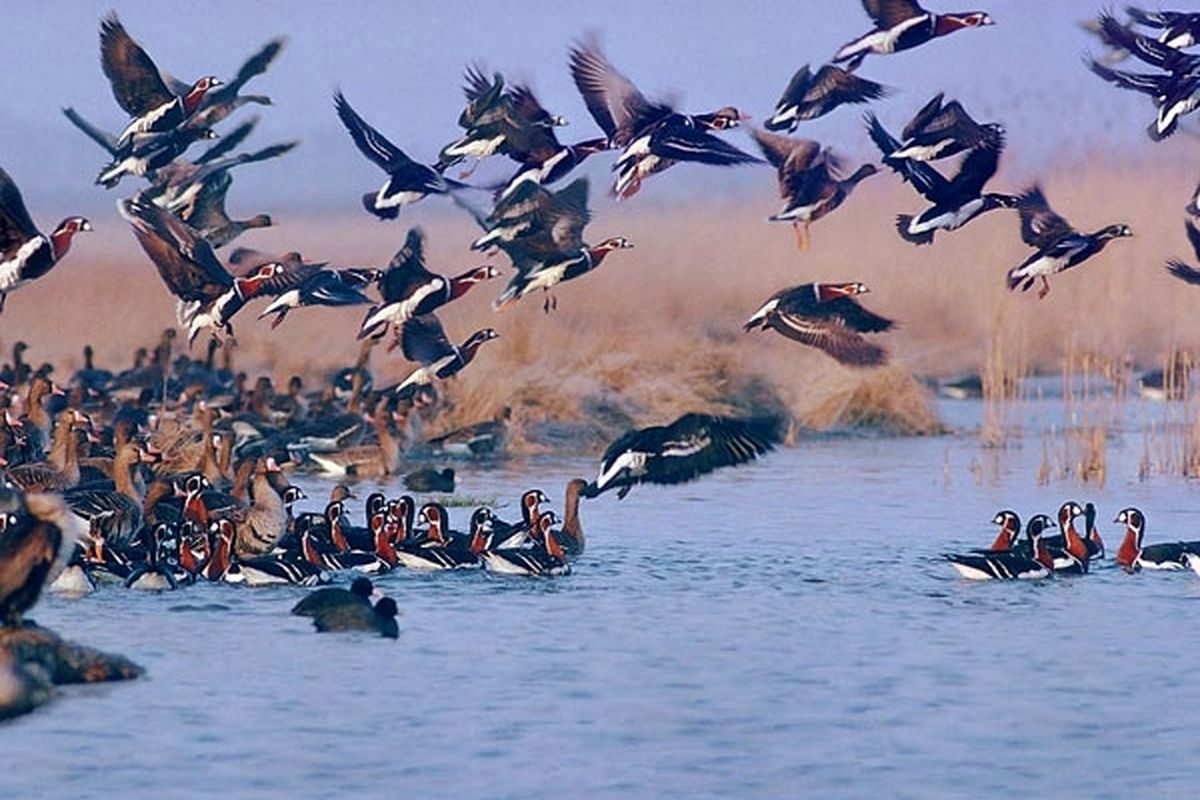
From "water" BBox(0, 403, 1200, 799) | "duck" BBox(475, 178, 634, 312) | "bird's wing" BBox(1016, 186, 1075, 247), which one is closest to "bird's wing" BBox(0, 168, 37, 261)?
"water" BBox(0, 403, 1200, 799)

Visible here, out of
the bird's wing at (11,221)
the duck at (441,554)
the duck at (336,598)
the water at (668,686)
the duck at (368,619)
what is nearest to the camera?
the water at (668,686)

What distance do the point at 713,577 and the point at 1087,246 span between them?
4.96 m

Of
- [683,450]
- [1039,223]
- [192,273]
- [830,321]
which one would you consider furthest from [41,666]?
[1039,223]

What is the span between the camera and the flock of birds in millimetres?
17938

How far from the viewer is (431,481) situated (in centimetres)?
2384

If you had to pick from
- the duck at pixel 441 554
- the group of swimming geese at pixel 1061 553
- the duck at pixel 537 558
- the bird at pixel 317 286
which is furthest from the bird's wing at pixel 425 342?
the group of swimming geese at pixel 1061 553

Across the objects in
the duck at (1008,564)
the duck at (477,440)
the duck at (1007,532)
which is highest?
the duck at (477,440)

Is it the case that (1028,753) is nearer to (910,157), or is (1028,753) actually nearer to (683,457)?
(683,457)

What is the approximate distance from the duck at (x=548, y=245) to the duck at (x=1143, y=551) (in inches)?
194

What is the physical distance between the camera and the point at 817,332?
1939 centimetres

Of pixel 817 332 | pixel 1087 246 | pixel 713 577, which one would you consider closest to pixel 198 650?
pixel 713 577

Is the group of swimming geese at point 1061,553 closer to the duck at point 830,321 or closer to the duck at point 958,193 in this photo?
the duck at point 830,321

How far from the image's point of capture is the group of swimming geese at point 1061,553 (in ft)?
59.1

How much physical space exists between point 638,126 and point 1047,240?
3.49 metres
